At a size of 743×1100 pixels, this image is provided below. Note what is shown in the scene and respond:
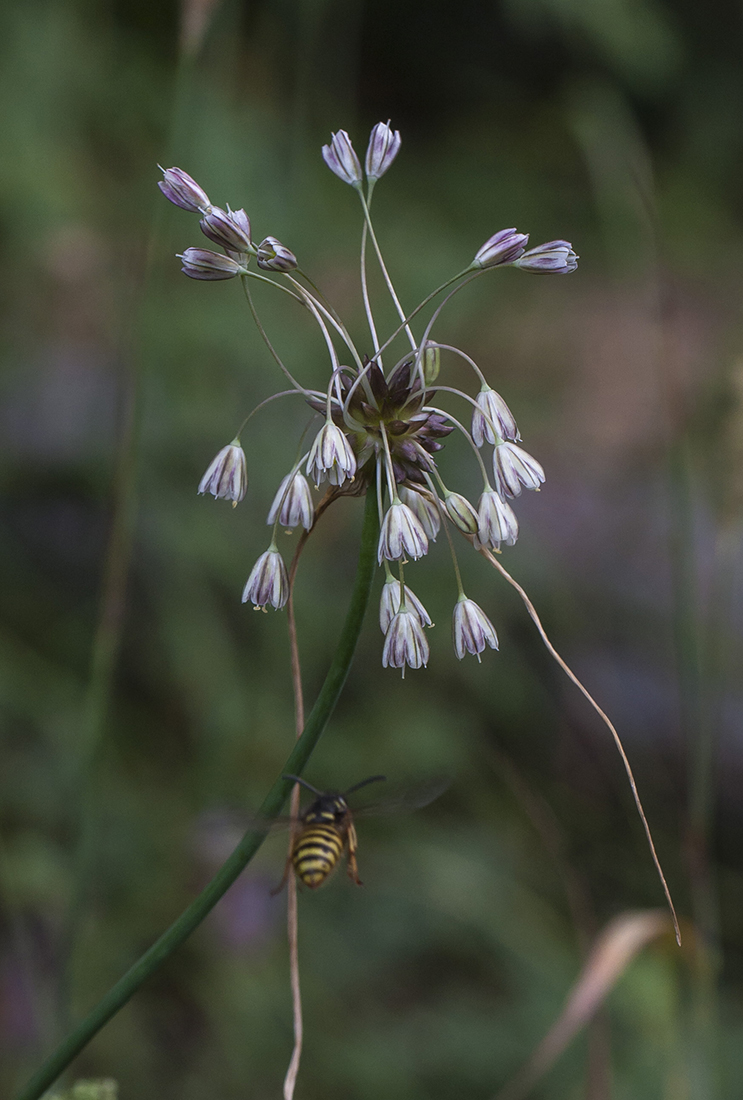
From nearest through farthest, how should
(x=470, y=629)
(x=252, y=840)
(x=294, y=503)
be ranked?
(x=252, y=840) < (x=294, y=503) < (x=470, y=629)

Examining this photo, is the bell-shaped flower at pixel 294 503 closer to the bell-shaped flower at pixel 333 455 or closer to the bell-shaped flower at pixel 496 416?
the bell-shaped flower at pixel 333 455

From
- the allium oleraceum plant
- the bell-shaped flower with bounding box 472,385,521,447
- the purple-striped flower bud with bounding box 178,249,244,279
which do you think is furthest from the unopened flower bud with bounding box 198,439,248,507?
the bell-shaped flower with bounding box 472,385,521,447

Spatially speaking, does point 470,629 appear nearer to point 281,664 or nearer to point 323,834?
point 323,834

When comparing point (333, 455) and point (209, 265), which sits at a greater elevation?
point (209, 265)

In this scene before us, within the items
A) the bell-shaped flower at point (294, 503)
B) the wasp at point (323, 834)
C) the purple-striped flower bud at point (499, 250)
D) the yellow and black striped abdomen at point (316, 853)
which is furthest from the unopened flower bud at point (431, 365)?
the yellow and black striped abdomen at point (316, 853)

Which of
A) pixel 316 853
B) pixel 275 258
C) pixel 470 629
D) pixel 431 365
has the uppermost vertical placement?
pixel 275 258

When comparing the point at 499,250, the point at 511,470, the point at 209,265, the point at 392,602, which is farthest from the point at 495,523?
the point at 209,265

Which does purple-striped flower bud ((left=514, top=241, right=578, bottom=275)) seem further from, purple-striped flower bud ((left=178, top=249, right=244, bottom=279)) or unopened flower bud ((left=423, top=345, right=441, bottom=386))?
purple-striped flower bud ((left=178, top=249, right=244, bottom=279))
